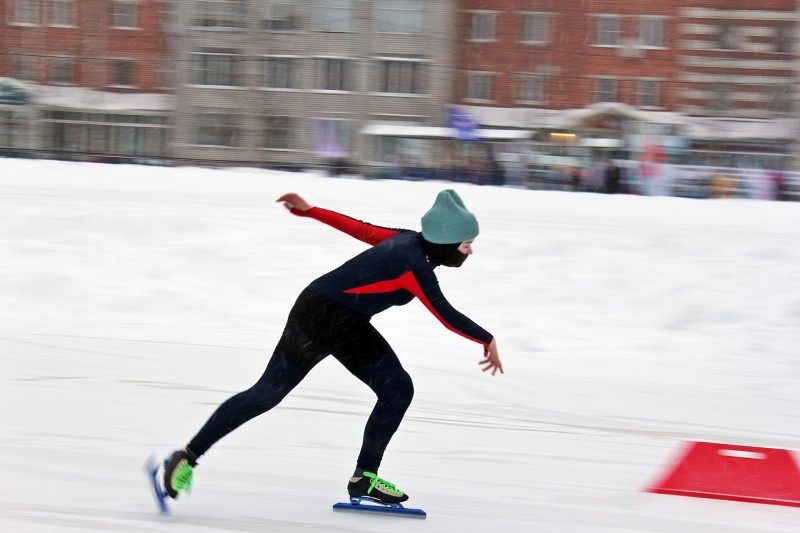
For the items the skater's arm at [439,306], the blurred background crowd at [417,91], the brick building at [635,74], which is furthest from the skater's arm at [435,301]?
the brick building at [635,74]

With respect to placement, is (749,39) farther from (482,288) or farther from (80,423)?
(80,423)

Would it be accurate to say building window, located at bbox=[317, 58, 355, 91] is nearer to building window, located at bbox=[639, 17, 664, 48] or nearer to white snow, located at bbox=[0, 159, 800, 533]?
white snow, located at bbox=[0, 159, 800, 533]

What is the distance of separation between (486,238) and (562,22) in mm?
7340

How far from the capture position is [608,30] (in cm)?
1728

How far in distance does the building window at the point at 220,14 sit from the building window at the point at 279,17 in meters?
0.56

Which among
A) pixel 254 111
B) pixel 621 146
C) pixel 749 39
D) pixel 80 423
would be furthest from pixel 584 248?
pixel 749 39

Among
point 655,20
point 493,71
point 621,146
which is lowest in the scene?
point 621,146

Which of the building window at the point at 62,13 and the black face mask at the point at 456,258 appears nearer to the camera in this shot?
the black face mask at the point at 456,258

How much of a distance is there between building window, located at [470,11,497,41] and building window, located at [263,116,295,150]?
3.81 meters

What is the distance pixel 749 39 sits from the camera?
1630cm

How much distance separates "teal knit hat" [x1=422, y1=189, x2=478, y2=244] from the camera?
3.36 metres

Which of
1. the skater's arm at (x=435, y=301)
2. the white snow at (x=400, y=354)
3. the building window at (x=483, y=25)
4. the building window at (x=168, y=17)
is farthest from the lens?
the building window at (x=483, y=25)

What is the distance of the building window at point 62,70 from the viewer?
14.2 m

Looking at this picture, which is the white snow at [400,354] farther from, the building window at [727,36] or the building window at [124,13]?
the building window at [727,36]
